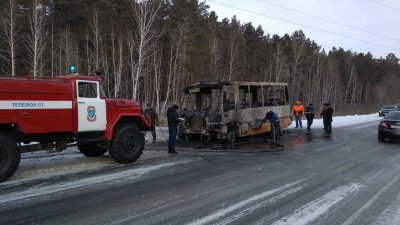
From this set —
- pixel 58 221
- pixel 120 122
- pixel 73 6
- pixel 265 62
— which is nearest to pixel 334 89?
pixel 265 62

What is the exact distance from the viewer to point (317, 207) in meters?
7.02

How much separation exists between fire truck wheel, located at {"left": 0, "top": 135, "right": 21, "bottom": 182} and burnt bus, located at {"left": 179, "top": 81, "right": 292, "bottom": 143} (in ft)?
27.8

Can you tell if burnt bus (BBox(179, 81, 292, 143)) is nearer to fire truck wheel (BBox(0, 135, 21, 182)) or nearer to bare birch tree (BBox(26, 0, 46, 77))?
fire truck wheel (BBox(0, 135, 21, 182))

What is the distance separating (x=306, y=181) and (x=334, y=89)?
83431 millimetres

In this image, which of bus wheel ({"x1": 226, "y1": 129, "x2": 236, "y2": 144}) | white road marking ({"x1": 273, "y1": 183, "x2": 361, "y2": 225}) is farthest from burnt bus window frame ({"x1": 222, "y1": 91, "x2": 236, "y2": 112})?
white road marking ({"x1": 273, "y1": 183, "x2": 361, "y2": 225})

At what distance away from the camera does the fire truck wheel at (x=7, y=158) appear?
9.02 m

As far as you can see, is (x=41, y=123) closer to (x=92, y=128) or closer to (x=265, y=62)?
(x=92, y=128)

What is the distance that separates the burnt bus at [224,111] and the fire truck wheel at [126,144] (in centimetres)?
493

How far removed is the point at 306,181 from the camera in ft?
30.2

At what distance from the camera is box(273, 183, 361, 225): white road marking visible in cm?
629

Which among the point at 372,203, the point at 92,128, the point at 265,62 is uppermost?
the point at 265,62

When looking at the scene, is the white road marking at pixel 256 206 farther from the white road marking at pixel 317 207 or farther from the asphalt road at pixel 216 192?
the white road marking at pixel 317 207

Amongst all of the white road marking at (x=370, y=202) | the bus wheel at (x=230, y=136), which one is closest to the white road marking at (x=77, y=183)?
the white road marking at (x=370, y=202)

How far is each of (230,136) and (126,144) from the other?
6.07 m
